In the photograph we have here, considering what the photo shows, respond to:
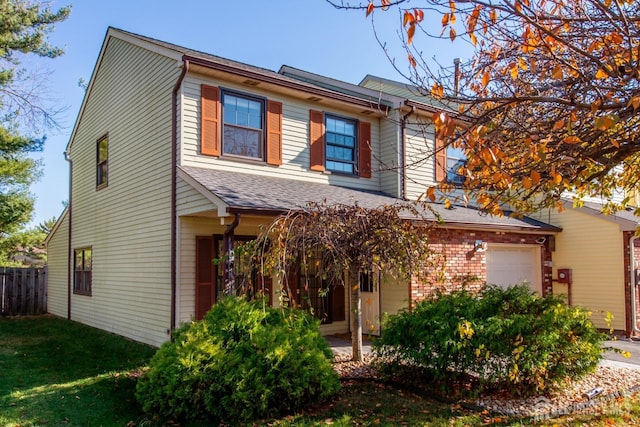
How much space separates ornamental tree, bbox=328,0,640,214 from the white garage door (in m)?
6.00

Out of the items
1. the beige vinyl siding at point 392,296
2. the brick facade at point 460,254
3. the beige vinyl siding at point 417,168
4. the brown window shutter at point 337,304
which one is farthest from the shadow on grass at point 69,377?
the beige vinyl siding at point 417,168

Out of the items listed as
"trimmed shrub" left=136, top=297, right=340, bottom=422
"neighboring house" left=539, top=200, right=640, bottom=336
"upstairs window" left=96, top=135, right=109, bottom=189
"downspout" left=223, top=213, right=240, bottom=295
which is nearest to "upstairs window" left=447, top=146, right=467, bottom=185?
"neighboring house" left=539, top=200, right=640, bottom=336

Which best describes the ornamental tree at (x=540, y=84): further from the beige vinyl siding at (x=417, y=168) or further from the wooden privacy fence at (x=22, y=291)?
the wooden privacy fence at (x=22, y=291)

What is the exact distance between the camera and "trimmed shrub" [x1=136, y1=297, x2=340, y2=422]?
18.5 feet

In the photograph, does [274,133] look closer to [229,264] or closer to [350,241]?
[229,264]

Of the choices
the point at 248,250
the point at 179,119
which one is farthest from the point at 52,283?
the point at 248,250

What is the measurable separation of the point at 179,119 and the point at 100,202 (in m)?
5.03

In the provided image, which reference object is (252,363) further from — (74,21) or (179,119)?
(74,21)

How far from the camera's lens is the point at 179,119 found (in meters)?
9.75

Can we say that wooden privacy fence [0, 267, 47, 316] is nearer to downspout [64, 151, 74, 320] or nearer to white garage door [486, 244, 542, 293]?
downspout [64, 151, 74, 320]

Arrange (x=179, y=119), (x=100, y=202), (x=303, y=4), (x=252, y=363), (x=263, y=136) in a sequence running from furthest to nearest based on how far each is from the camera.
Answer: (x=100, y=202), (x=263, y=136), (x=179, y=119), (x=303, y=4), (x=252, y=363)

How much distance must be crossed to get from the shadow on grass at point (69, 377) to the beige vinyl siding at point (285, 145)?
393 centimetres

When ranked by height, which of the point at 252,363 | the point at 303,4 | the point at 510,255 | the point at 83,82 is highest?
the point at 83,82

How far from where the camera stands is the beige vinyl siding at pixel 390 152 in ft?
40.8
